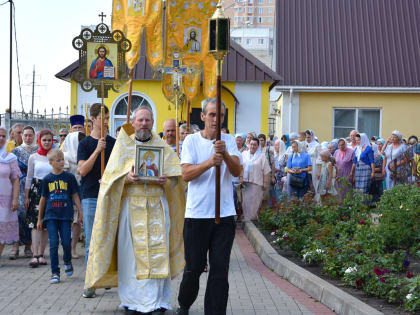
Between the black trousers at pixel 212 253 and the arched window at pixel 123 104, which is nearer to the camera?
the black trousers at pixel 212 253

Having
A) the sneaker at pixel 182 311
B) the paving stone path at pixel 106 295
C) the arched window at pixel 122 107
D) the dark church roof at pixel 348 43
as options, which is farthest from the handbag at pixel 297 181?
the arched window at pixel 122 107

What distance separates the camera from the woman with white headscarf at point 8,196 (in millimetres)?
10531

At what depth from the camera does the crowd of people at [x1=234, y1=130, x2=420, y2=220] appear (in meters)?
15.9

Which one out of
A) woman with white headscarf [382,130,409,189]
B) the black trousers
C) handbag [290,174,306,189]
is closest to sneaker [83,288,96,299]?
the black trousers

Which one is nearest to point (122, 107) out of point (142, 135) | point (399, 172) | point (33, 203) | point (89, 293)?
point (399, 172)

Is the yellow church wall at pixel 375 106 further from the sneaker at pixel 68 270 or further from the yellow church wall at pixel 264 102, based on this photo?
the sneaker at pixel 68 270

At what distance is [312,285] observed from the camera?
8016 millimetres

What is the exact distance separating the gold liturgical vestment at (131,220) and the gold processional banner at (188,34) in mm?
5810

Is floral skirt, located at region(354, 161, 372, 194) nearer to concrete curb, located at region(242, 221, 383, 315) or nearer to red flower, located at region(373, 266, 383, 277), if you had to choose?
concrete curb, located at region(242, 221, 383, 315)

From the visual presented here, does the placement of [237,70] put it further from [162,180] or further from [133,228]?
[133,228]

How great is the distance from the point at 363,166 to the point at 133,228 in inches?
431

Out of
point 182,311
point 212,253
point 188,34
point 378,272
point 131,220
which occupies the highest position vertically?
point 188,34

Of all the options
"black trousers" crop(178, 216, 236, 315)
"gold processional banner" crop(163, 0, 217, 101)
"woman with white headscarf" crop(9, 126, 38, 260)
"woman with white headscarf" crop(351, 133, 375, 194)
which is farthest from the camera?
"woman with white headscarf" crop(351, 133, 375, 194)

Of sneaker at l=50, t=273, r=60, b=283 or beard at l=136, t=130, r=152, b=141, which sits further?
sneaker at l=50, t=273, r=60, b=283
